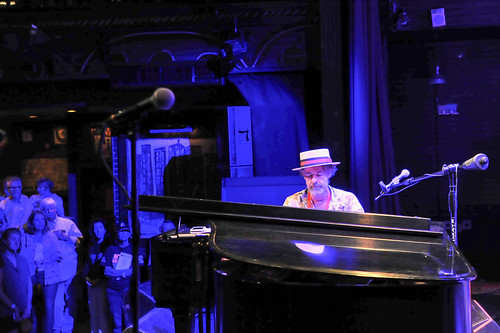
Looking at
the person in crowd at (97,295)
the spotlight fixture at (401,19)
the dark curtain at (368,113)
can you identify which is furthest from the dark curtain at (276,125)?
the person in crowd at (97,295)

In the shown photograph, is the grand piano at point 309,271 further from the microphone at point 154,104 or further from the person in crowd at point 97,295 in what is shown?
the person in crowd at point 97,295

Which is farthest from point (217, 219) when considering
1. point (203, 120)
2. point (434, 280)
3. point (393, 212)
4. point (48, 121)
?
point (48, 121)

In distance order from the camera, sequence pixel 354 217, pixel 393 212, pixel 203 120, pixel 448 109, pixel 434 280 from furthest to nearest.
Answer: pixel 203 120 < pixel 448 109 < pixel 393 212 < pixel 354 217 < pixel 434 280

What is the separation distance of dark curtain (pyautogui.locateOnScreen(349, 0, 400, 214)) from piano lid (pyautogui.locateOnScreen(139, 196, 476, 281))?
122 inches

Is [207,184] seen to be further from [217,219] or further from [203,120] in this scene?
[217,219]

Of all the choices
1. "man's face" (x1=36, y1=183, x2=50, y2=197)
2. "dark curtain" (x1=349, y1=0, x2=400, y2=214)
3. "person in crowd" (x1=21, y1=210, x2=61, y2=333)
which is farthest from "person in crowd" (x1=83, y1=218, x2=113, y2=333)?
"dark curtain" (x1=349, y1=0, x2=400, y2=214)

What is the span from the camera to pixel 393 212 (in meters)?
6.38

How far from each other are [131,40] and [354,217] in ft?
16.3

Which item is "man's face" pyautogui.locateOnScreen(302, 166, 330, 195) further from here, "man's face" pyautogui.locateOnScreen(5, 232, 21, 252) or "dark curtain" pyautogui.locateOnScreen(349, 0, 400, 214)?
"man's face" pyautogui.locateOnScreen(5, 232, 21, 252)

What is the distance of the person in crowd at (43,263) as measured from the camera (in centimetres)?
544

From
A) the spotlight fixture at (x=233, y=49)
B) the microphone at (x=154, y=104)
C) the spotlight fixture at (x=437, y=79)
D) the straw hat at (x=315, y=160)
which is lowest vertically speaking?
the straw hat at (x=315, y=160)

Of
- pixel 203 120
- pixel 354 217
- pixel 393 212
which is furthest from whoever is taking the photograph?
pixel 203 120

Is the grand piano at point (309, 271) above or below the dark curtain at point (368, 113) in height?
below

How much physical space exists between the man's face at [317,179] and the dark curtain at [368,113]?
1508 mm
